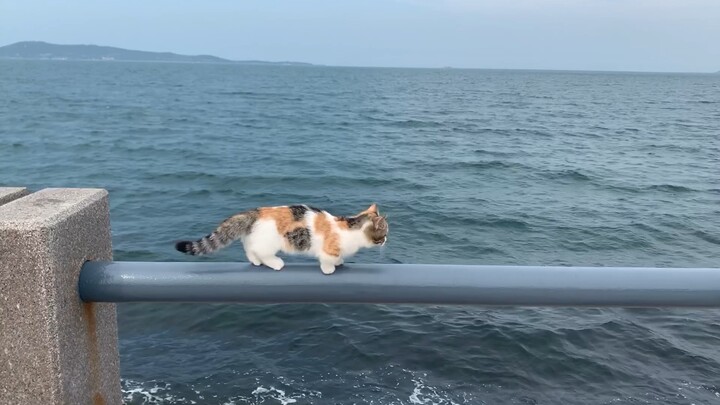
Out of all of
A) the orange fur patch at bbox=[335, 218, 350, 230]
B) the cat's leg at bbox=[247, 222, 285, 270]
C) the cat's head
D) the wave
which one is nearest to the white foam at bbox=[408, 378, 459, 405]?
the cat's head

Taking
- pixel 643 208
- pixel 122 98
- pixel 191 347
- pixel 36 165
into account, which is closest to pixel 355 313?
pixel 191 347

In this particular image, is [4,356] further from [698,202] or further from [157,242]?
[698,202]

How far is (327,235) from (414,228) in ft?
54.5

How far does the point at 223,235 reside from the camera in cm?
302

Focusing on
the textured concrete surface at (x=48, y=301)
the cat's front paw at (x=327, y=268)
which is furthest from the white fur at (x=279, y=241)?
the textured concrete surface at (x=48, y=301)

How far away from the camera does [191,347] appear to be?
34.3 feet

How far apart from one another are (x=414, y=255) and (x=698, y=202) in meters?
14.2

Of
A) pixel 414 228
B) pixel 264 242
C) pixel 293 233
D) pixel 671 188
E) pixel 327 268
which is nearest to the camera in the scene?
pixel 327 268

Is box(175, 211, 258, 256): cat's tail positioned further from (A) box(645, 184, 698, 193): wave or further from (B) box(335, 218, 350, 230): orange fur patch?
(A) box(645, 184, 698, 193): wave

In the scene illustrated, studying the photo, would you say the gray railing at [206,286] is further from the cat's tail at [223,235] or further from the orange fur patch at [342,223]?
the orange fur patch at [342,223]

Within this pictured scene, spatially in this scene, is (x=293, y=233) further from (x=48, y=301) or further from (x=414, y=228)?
(x=414, y=228)

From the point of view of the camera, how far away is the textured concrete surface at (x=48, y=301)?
7.32ft

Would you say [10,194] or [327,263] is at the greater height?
[10,194]

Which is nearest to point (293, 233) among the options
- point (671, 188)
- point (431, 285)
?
point (431, 285)
